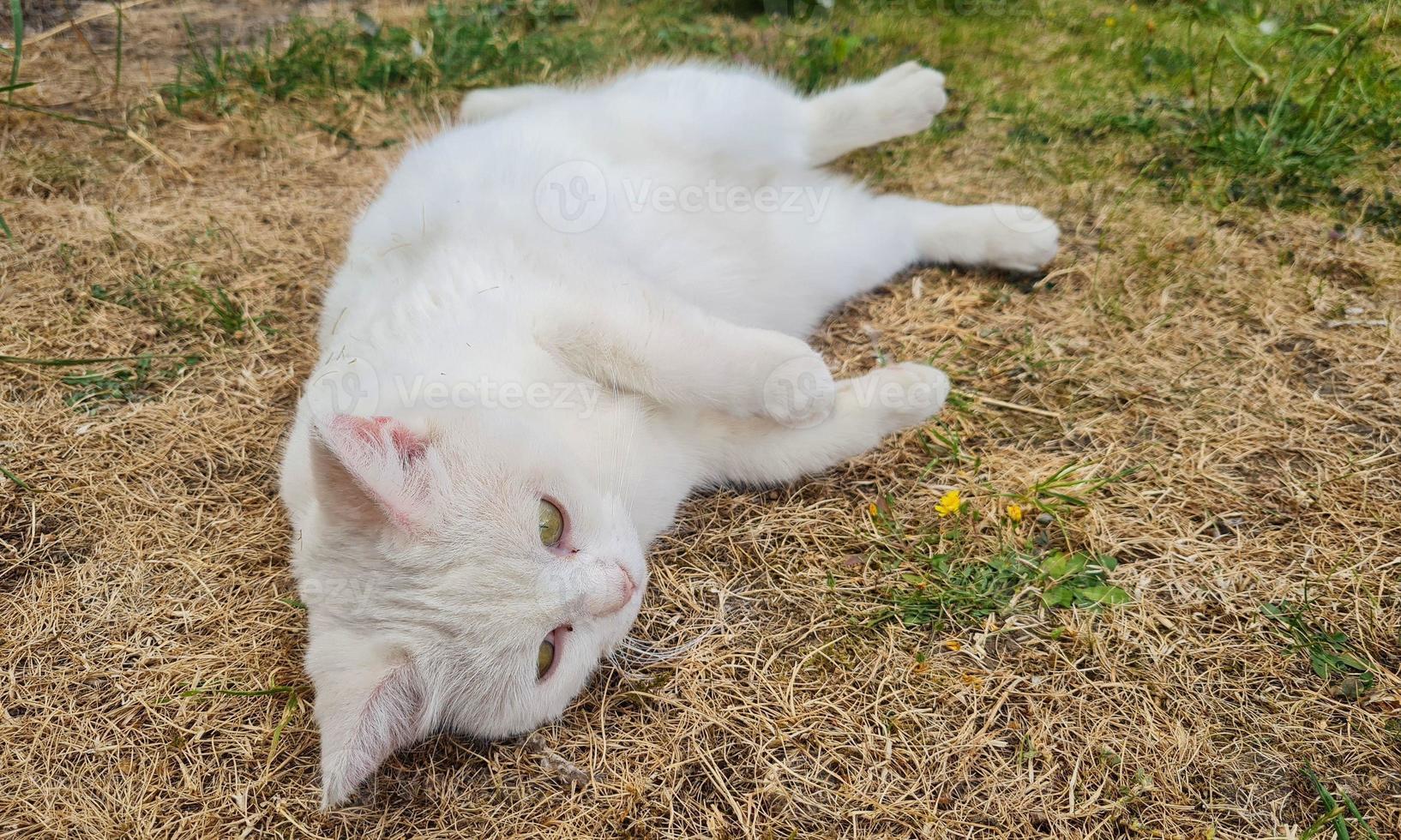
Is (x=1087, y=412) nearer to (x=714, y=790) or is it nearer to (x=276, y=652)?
(x=714, y=790)

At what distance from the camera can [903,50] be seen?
3.80 m

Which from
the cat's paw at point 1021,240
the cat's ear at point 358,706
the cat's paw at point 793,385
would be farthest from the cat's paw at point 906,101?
the cat's ear at point 358,706

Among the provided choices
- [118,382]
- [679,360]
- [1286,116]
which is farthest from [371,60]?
[1286,116]

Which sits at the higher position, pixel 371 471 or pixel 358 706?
pixel 371 471

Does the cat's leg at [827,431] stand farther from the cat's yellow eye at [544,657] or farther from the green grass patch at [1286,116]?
the green grass patch at [1286,116]

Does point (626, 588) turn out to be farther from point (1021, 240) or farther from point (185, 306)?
Answer: point (185, 306)

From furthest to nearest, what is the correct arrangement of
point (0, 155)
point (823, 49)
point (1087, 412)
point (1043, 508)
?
point (823, 49) → point (0, 155) → point (1087, 412) → point (1043, 508)

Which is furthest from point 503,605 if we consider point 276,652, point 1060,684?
point 1060,684

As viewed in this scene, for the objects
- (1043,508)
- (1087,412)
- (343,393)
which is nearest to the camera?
(343,393)

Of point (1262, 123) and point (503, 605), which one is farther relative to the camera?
point (1262, 123)

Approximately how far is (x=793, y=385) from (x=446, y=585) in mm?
849

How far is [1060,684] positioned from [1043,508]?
0.42m

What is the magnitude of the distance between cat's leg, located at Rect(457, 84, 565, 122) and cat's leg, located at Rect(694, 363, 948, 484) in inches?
60.9

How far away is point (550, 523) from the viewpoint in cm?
155
